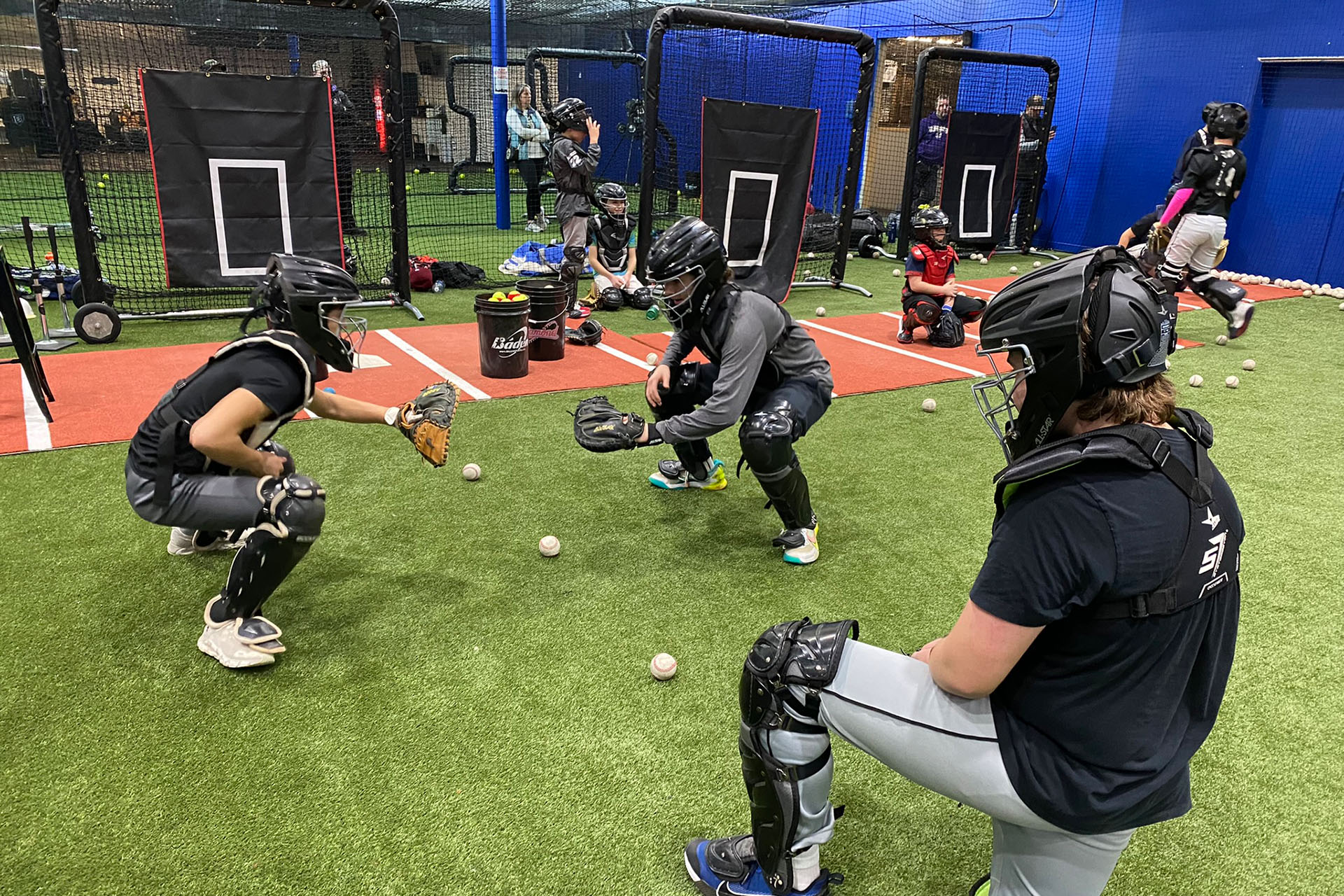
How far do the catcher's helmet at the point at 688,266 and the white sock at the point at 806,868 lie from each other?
2.36 m

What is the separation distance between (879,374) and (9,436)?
6.19m

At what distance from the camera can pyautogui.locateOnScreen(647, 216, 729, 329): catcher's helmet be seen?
3.69m

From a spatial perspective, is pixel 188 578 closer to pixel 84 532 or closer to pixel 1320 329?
pixel 84 532

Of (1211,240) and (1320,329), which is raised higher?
(1211,240)

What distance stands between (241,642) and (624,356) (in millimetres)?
4822

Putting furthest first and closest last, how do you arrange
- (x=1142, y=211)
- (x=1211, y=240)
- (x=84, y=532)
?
(x=1142, y=211), (x=1211, y=240), (x=84, y=532)

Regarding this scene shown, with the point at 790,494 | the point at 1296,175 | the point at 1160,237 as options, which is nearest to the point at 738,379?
the point at 790,494

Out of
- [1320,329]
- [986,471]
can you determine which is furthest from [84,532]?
[1320,329]

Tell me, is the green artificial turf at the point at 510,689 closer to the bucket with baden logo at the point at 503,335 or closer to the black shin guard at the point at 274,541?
the black shin guard at the point at 274,541

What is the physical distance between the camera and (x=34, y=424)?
17.1ft

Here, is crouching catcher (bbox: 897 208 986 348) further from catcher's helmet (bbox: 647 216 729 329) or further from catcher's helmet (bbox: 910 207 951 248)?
catcher's helmet (bbox: 647 216 729 329)

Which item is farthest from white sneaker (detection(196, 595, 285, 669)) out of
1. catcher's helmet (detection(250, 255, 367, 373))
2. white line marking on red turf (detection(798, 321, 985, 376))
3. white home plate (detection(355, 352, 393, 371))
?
white line marking on red turf (detection(798, 321, 985, 376))

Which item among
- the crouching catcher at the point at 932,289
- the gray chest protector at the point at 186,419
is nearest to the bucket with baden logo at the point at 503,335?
the gray chest protector at the point at 186,419

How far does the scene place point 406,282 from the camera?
8.90 metres
